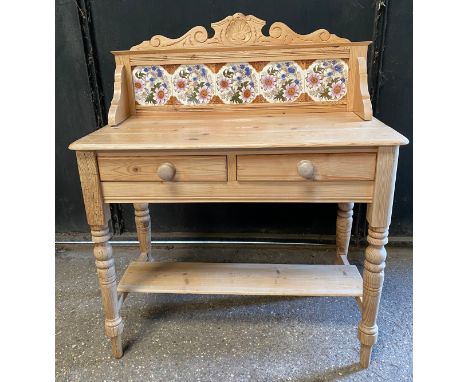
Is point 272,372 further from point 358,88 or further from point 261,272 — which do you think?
point 358,88

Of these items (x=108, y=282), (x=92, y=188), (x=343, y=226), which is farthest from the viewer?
(x=343, y=226)

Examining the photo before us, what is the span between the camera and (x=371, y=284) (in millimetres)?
1407

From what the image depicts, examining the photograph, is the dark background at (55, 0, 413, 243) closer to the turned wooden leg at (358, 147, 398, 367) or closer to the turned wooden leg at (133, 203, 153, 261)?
the turned wooden leg at (133, 203, 153, 261)

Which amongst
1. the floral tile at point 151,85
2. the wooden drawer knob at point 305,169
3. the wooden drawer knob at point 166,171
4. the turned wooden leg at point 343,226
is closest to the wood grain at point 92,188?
the wooden drawer knob at point 166,171

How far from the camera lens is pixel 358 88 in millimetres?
1588

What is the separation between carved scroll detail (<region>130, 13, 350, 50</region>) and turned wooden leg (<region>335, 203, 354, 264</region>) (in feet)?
2.88

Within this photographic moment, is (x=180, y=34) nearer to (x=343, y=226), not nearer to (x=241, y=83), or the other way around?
(x=241, y=83)

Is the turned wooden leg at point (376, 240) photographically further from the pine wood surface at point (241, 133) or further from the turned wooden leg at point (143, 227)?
the turned wooden leg at point (143, 227)

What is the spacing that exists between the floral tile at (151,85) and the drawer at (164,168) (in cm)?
55

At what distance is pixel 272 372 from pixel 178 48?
156cm

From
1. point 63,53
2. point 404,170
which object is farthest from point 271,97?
point 63,53

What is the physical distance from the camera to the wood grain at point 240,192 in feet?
4.28

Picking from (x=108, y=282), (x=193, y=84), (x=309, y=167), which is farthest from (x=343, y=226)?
(x=108, y=282)

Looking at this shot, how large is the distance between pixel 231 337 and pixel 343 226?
0.88 m
